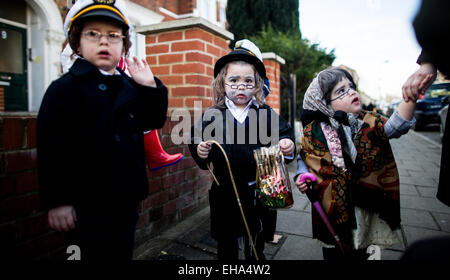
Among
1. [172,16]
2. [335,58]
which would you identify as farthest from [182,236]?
[172,16]

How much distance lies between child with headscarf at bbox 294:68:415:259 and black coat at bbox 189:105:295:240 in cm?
26

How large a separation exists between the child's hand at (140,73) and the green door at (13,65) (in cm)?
648

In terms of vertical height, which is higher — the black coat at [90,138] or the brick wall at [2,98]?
the brick wall at [2,98]

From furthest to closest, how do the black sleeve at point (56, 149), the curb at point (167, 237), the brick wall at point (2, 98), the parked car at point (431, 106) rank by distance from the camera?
the parked car at point (431, 106)
the brick wall at point (2, 98)
the curb at point (167, 237)
the black sleeve at point (56, 149)

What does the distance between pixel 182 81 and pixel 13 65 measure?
5510 millimetres

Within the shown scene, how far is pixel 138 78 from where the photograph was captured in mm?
1347

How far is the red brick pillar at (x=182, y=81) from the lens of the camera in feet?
8.86

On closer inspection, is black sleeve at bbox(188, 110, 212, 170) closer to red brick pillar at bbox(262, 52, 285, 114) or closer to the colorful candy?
the colorful candy

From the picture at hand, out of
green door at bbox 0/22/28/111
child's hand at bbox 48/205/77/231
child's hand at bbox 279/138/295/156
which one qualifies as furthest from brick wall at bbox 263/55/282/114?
green door at bbox 0/22/28/111

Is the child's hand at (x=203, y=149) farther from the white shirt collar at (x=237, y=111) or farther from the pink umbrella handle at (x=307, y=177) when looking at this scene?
the pink umbrella handle at (x=307, y=177)

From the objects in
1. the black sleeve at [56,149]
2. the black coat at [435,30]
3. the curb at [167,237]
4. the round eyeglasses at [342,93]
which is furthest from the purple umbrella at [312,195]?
the curb at [167,237]

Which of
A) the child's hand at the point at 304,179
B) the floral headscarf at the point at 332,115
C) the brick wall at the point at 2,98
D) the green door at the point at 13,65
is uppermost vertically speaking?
the green door at the point at 13,65

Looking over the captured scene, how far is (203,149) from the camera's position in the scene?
1.67 meters
